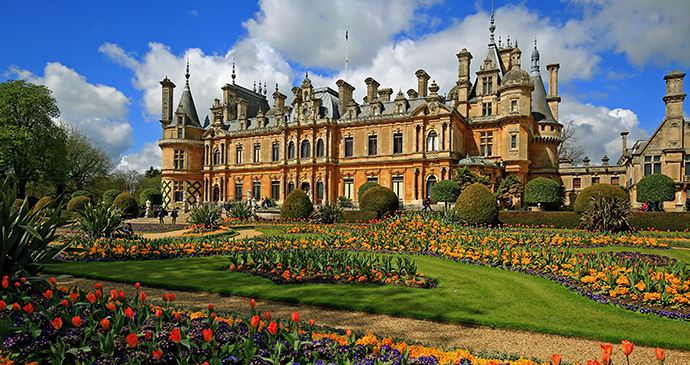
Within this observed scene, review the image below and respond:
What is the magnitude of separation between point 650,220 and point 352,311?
1841 cm

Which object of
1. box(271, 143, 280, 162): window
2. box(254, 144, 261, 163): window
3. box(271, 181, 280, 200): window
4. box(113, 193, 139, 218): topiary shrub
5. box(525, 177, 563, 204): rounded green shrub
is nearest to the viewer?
box(525, 177, 563, 204): rounded green shrub

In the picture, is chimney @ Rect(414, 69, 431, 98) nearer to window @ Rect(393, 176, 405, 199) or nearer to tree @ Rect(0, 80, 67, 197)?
window @ Rect(393, 176, 405, 199)

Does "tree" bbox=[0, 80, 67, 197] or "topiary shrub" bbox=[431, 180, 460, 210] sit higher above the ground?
"tree" bbox=[0, 80, 67, 197]

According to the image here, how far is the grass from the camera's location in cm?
548

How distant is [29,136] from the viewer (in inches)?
1367

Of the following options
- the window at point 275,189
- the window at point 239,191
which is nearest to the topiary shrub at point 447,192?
the window at point 275,189

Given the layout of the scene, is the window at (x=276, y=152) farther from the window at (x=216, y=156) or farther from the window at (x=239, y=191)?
the window at (x=216, y=156)

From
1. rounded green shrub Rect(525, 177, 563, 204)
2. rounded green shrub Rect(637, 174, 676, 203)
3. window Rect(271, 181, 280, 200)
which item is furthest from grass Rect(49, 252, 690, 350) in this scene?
window Rect(271, 181, 280, 200)

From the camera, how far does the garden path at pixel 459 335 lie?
4.73 m

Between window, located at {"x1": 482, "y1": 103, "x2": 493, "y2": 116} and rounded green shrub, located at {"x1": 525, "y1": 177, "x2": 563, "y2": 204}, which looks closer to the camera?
rounded green shrub, located at {"x1": 525, "y1": 177, "x2": 563, "y2": 204}

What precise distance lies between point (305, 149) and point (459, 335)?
3506cm

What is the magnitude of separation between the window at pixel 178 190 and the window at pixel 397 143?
25.5 meters

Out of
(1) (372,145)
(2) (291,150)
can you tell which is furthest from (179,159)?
(1) (372,145)

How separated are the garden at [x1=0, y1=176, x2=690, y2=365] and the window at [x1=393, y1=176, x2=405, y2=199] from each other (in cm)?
→ 2160
